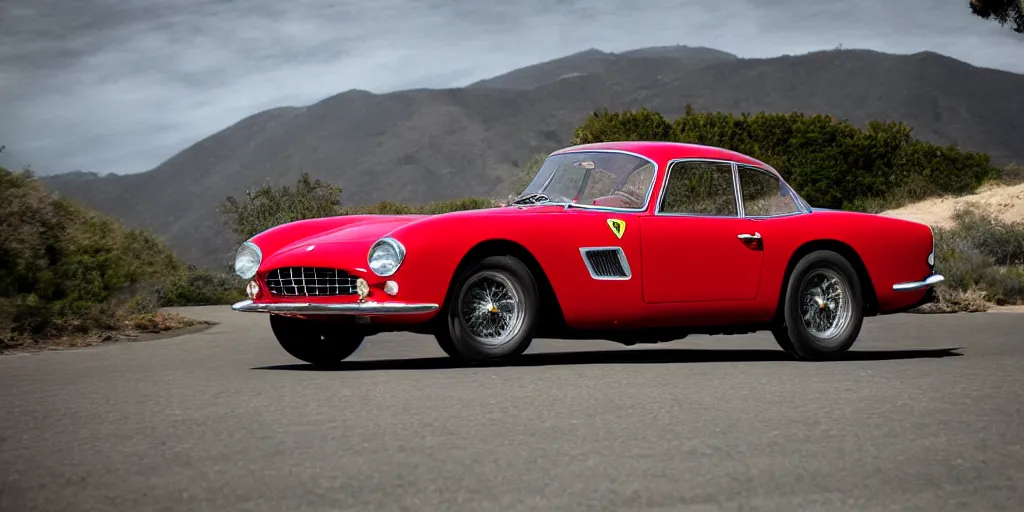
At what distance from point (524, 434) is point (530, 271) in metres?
2.86

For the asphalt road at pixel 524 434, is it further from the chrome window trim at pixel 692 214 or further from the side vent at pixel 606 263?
the chrome window trim at pixel 692 214

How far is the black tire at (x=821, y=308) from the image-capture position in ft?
32.7

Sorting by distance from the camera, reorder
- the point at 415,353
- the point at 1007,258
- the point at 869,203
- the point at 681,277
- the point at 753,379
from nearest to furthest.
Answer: the point at 753,379
the point at 681,277
the point at 415,353
the point at 1007,258
the point at 869,203

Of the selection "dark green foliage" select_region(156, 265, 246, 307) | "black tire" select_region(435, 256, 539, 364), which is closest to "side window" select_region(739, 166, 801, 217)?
"black tire" select_region(435, 256, 539, 364)

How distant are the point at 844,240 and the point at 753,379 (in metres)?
2.12

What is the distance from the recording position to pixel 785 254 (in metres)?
10.0

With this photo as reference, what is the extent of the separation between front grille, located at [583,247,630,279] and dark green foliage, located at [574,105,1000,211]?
118ft

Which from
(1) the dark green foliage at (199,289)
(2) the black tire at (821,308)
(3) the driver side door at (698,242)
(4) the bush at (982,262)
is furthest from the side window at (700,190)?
(1) the dark green foliage at (199,289)

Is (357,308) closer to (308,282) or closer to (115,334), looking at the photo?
(308,282)

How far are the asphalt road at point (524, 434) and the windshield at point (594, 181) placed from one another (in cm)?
128

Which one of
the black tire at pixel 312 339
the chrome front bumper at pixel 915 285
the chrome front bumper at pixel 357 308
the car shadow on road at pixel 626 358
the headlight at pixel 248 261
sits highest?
the headlight at pixel 248 261

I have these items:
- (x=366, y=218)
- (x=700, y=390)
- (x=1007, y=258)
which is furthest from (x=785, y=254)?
(x=1007, y=258)

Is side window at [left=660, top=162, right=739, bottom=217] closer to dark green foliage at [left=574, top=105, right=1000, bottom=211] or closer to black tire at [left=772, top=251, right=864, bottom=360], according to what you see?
black tire at [left=772, top=251, right=864, bottom=360]

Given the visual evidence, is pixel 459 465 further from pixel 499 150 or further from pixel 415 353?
pixel 499 150
